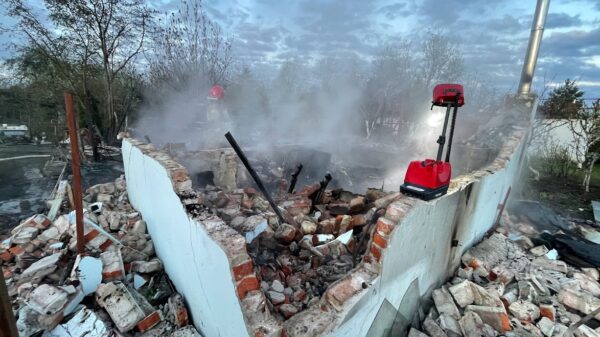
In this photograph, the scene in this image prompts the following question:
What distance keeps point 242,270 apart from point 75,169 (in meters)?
→ 2.71

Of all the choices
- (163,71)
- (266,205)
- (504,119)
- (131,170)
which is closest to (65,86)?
(163,71)

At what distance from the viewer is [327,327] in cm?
184

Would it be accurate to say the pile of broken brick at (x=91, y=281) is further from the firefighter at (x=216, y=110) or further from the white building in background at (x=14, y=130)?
the white building in background at (x=14, y=130)

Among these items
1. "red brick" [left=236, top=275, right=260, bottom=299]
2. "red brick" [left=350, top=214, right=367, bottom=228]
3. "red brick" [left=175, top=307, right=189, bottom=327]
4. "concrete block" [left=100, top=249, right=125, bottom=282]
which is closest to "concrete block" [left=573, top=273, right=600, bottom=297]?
"red brick" [left=350, top=214, right=367, bottom=228]

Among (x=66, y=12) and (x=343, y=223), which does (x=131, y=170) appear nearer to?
(x=343, y=223)

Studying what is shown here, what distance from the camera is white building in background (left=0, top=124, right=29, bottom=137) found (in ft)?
48.3

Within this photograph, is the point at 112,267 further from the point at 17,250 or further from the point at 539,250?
the point at 539,250

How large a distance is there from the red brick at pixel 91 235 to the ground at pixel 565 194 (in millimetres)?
9325

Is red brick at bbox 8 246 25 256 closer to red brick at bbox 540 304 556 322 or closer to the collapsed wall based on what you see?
the collapsed wall

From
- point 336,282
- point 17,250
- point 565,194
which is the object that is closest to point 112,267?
point 17,250

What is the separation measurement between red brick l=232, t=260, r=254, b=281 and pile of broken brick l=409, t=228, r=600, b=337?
175 cm

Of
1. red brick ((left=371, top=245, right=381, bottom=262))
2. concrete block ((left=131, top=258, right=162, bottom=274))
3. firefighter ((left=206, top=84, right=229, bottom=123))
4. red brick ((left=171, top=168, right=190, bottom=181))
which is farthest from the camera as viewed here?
firefighter ((left=206, top=84, right=229, bottom=123))

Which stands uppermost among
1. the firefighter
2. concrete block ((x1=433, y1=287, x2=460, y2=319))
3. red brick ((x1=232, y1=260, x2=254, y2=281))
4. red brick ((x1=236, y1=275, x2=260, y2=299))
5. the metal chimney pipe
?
the metal chimney pipe

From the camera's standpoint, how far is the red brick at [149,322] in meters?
2.56
